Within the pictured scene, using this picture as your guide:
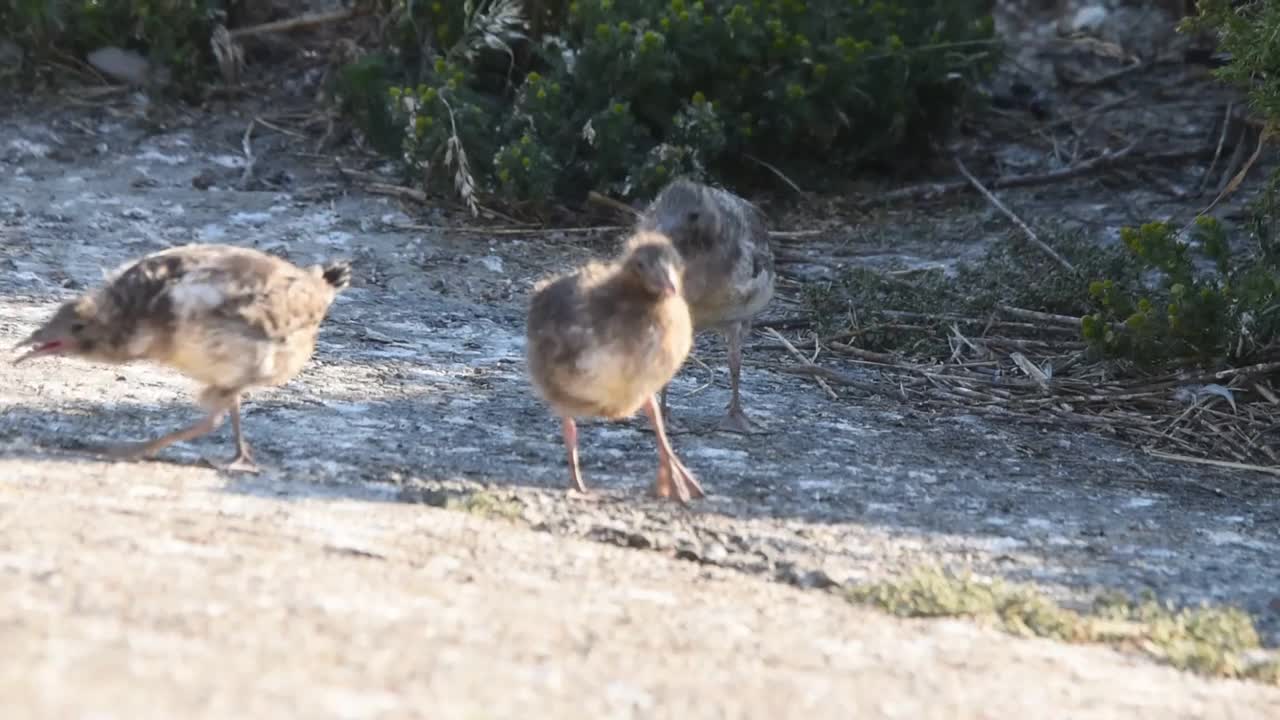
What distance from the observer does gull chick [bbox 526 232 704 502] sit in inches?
216

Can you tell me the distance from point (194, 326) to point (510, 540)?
4.91 feet

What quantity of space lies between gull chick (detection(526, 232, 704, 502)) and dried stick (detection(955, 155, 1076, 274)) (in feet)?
12.8

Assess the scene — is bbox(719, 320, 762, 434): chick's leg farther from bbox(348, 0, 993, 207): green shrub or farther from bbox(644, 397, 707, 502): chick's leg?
bbox(348, 0, 993, 207): green shrub

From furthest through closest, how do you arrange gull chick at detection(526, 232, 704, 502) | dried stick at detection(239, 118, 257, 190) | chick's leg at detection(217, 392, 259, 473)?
dried stick at detection(239, 118, 257, 190)
chick's leg at detection(217, 392, 259, 473)
gull chick at detection(526, 232, 704, 502)

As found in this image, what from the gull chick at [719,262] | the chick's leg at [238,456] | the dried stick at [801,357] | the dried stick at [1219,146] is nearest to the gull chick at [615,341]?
the gull chick at [719,262]

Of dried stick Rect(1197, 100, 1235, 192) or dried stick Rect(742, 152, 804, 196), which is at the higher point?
dried stick Rect(1197, 100, 1235, 192)

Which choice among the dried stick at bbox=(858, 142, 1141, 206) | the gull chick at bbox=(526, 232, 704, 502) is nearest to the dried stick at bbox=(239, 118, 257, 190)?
the dried stick at bbox=(858, 142, 1141, 206)

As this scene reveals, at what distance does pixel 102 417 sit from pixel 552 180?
4.13 metres

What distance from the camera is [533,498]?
5.53 meters

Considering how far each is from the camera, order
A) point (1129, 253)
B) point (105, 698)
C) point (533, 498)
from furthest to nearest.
A: point (1129, 253) < point (533, 498) < point (105, 698)

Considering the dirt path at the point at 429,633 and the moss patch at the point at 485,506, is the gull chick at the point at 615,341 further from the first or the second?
the dirt path at the point at 429,633

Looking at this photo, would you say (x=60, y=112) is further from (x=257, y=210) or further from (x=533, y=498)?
(x=533, y=498)

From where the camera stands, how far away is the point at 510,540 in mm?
4988

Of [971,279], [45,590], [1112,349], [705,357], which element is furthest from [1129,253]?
[45,590]
